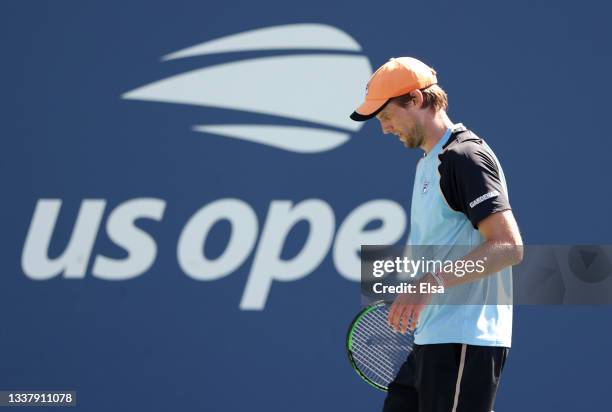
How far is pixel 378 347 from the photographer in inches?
121

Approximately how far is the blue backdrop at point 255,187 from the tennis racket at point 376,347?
1.55 metres

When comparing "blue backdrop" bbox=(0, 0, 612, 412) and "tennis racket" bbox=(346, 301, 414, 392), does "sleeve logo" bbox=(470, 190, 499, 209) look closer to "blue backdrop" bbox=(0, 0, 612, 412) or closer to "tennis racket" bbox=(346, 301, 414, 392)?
"tennis racket" bbox=(346, 301, 414, 392)

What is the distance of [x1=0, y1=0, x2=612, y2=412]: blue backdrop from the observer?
4.68 m

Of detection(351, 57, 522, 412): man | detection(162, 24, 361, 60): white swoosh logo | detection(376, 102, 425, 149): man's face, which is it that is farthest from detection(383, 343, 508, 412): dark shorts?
detection(162, 24, 361, 60): white swoosh logo

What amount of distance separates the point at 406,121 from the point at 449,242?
0.36 meters

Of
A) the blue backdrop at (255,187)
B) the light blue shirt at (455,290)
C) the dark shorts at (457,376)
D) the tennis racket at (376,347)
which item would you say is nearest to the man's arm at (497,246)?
the light blue shirt at (455,290)

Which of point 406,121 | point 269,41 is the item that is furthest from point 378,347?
point 269,41

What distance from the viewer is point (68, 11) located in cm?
480

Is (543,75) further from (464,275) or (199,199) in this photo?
(464,275)

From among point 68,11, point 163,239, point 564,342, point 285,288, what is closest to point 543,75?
point 564,342

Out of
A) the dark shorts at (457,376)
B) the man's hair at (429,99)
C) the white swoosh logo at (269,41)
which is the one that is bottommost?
the dark shorts at (457,376)

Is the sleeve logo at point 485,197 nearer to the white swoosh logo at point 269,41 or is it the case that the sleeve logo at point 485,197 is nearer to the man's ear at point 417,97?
the man's ear at point 417,97

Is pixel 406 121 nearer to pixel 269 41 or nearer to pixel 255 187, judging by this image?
pixel 255 187

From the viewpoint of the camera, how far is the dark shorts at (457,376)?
2.47 metres
